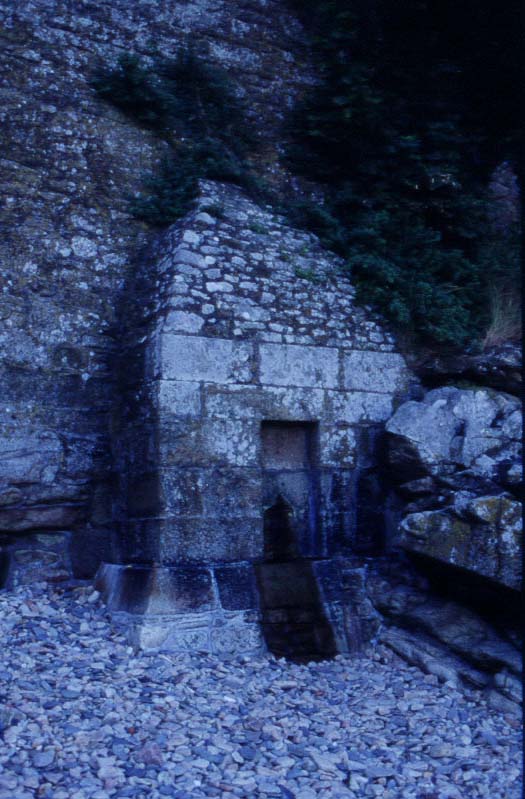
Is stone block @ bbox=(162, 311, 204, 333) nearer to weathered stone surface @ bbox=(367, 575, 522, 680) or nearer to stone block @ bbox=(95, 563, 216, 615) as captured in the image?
stone block @ bbox=(95, 563, 216, 615)

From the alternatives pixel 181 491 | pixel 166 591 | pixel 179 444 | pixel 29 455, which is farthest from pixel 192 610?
pixel 29 455

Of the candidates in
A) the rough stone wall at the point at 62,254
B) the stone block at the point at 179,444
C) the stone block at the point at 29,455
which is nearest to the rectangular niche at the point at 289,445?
the stone block at the point at 179,444

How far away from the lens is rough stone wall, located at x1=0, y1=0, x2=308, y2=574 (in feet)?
18.4

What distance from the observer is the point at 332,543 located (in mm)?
5586

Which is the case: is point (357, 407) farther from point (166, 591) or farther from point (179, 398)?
point (166, 591)

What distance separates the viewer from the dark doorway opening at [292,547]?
5.17 meters

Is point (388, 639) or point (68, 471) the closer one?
point (388, 639)

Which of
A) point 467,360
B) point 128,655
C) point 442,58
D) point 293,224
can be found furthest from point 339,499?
point 442,58

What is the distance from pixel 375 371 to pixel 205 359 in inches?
55.2

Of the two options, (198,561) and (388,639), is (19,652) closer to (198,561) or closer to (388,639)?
(198,561)

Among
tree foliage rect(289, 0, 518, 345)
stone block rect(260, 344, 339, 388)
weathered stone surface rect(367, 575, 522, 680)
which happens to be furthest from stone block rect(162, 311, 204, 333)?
weathered stone surface rect(367, 575, 522, 680)

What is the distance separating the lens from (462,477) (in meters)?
5.14

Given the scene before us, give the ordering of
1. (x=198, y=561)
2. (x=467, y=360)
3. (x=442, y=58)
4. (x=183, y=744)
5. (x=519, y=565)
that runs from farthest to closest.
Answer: (x=442, y=58), (x=467, y=360), (x=198, y=561), (x=519, y=565), (x=183, y=744)

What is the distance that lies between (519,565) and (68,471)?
3156mm
